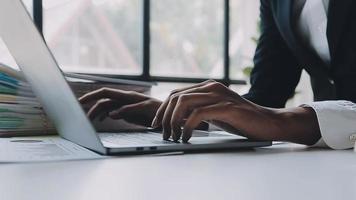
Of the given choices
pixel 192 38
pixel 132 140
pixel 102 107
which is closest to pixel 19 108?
pixel 102 107

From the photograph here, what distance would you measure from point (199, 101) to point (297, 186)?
0.30 meters

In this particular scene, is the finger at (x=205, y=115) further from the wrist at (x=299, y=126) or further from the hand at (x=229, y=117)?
the wrist at (x=299, y=126)

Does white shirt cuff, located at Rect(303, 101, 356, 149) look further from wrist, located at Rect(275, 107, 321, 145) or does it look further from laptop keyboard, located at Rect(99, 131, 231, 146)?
laptop keyboard, located at Rect(99, 131, 231, 146)

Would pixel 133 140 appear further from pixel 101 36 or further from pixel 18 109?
pixel 101 36

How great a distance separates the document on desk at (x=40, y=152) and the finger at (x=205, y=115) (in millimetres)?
150

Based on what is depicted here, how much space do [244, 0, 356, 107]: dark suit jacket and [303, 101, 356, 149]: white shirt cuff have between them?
24 centimetres

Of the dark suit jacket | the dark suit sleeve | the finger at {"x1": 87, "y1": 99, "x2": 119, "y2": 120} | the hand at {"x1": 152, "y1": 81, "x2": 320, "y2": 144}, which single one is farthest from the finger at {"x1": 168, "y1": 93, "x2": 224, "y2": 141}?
the dark suit sleeve

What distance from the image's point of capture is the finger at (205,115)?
66 centimetres

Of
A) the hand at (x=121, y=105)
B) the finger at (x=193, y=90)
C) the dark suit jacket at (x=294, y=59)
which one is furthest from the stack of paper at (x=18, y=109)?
the dark suit jacket at (x=294, y=59)

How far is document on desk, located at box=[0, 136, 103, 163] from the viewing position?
0.56 m

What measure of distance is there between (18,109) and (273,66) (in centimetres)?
79

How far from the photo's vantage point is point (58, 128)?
0.87m

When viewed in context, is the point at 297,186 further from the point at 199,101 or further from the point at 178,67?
the point at 178,67

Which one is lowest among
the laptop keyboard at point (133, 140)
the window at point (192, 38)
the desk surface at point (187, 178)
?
the laptop keyboard at point (133, 140)
